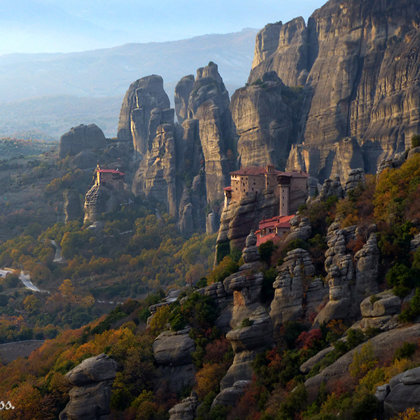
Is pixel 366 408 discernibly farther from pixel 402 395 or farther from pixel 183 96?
pixel 183 96

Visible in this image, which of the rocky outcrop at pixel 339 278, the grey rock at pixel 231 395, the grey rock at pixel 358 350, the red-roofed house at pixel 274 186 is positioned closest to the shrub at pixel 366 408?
the grey rock at pixel 358 350

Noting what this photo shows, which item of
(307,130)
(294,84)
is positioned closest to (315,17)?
(294,84)

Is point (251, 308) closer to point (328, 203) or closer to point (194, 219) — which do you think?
point (328, 203)

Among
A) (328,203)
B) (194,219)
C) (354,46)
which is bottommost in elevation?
(194,219)

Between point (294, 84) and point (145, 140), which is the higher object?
point (294, 84)

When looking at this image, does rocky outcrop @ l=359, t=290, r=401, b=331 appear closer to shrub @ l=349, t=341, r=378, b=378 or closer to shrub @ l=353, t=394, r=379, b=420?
shrub @ l=349, t=341, r=378, b=378

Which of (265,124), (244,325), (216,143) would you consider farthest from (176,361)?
(216,143)

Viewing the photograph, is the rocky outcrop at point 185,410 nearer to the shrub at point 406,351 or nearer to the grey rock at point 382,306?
the grey rock at point 382,306
